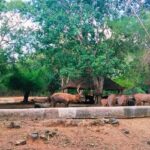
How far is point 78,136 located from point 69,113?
1.75 meters

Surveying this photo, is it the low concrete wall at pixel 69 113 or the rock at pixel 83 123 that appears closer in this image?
the rock at pixel 83 123

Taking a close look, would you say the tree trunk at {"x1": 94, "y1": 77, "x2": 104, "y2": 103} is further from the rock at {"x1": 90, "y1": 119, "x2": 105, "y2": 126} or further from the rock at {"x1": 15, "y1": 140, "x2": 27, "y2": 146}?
the rock at {"x1": 15, "y1": 140, "x2": 27, "y2": 146}

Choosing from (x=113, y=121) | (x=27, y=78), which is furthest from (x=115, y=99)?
(x=27, y=78)

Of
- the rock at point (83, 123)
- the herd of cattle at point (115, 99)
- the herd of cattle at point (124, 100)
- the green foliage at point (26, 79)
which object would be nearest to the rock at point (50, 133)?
the rock at point (83, 123)

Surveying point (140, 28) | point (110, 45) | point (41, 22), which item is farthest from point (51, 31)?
point (140, 28)

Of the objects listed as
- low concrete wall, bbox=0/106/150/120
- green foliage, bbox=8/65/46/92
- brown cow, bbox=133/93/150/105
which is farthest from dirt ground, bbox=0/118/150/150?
green foliage, bbox=8/65/46/92

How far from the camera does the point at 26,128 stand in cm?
1019

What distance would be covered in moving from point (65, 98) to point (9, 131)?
12853 mm

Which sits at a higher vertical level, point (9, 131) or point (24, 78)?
point (24, 78)

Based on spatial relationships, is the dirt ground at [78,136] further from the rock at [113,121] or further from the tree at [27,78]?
the tree at [27,78]

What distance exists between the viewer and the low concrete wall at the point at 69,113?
1118 centimetres

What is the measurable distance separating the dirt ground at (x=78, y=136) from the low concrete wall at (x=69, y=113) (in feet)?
1.13

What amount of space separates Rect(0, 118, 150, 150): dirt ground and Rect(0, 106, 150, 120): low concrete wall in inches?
13.6

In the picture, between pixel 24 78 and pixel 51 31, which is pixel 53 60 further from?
pixel 24 78
